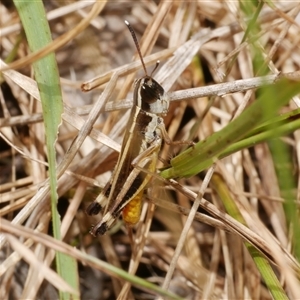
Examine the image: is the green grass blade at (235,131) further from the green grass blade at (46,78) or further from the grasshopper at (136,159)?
the green grass blade at (46,78)

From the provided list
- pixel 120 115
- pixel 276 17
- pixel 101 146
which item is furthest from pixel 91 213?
pixel 276 17

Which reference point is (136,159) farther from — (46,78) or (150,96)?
(46,78)

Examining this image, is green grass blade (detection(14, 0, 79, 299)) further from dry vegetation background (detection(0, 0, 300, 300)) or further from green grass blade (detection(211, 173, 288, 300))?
green grass blade (detection(211, 173, 288, 300))

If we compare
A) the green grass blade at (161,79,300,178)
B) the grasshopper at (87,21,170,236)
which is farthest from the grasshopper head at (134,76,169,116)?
the green grass blade at (161,79,300,178)

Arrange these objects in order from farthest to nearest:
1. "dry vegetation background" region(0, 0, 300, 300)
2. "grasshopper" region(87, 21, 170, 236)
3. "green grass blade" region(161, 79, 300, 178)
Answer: "dry vegetation background" region(0, 0, 300, 300), "grasshopper" region(87, 21, 170, 236), "green grass blade" region(161, 79, 300, 178)

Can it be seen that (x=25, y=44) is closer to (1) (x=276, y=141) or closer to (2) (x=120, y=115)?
(2) (x=120, y=115)
